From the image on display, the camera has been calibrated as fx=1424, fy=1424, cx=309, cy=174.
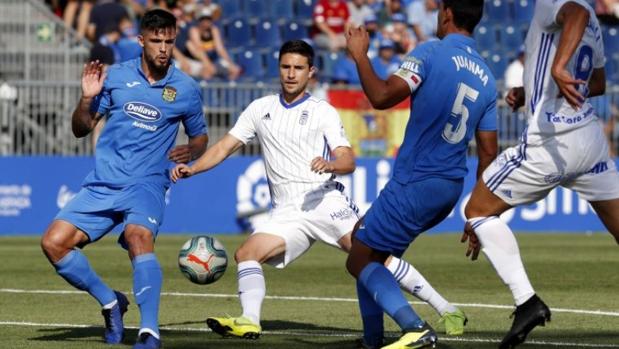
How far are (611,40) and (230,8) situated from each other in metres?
7.78

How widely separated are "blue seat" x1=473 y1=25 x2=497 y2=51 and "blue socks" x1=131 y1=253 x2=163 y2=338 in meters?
19.6

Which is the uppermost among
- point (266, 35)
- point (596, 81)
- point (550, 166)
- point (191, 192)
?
point (596, 81)

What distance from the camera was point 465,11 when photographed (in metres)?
8.58

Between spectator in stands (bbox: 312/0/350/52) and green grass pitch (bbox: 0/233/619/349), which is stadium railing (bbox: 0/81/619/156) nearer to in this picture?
green grass pitch (bbox: 0/233/619/349)

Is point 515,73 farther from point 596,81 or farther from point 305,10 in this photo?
point 596,81

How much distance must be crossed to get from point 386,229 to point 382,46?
16690 millimetres

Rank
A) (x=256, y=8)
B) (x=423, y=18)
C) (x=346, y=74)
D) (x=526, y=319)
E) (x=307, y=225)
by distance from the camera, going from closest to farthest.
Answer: (x=526, y=319) < (x=307, y=225) < (x=346, y=74) < (x=256, y=8) < (x=423, y=18)

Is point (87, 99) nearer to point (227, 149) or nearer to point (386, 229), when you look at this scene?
point (227, 149)

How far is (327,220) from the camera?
1005 centimetres

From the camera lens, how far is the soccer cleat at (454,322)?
31.3ft

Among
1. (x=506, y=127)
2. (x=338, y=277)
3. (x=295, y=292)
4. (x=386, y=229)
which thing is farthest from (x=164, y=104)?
(x=506, y=127)

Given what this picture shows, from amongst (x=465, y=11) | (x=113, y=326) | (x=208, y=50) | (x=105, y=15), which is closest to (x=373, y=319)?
(x=113, y=326)

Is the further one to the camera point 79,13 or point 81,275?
point 79,13

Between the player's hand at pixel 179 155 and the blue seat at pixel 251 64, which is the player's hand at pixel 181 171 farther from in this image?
the blue seat at pixel 251 64
